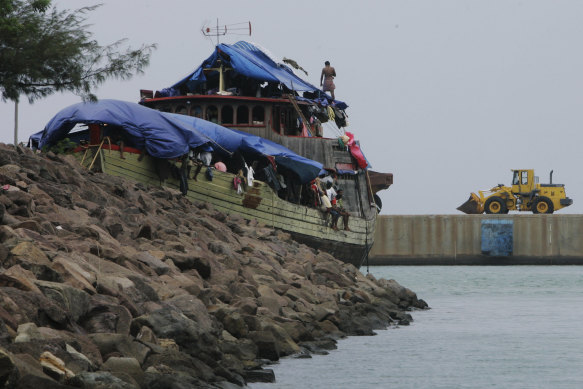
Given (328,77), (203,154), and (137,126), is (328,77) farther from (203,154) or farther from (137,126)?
(137,126)

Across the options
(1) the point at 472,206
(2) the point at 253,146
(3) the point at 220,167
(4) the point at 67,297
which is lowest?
(4) the point at 67,297

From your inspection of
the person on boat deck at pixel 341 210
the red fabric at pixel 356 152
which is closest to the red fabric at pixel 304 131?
the red fabric at pixel 356 152

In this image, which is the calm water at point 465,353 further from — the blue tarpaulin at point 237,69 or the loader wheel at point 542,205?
the loader wheel at point 542,205

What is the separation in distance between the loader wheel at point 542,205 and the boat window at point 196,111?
28499 mm

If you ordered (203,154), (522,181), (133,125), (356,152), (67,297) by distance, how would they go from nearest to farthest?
(67,297)
(133,125)
(203,154)
(356,152)
(522,181)

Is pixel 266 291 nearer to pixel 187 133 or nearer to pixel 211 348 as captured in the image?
pixel 211 348

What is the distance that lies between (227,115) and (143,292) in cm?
1697

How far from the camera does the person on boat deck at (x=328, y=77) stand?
3350cm

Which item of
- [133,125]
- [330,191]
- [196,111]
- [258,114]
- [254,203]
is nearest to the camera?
[133,125]

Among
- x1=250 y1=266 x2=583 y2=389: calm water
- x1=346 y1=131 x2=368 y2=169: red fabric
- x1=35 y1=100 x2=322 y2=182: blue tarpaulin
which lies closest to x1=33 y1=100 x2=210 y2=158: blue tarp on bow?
x1=35 y1=100 x2=322 y2=182: blue tarpaulin

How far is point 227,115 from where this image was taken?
2833cm

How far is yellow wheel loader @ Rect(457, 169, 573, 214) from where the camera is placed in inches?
1997

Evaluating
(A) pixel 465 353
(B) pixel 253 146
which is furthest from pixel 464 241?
(A) pixel 465 353

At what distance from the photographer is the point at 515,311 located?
23.3 metres
